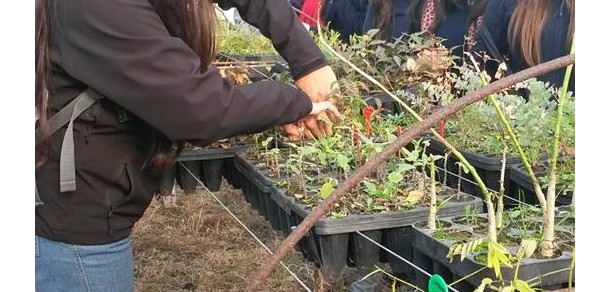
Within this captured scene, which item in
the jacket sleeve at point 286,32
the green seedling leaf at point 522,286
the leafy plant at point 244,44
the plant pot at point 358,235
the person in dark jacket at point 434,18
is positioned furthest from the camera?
the leafy plant at point 244,44

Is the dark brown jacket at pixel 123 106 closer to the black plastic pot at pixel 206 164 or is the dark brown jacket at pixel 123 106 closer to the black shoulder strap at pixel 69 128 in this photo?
the black shoulder strap at pixel 69 128

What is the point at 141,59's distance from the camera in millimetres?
1188

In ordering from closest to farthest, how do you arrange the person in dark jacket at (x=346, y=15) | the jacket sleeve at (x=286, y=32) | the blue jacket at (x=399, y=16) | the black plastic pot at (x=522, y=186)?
the jacket sleeve at (x=286, y=32) → the black plastic pot at (x=522, y=186) → the blue jacket at (x=399, y=16) → the person in dark jacket at (x=346, y=15)

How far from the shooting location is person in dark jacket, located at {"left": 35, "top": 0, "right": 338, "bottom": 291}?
1196mm

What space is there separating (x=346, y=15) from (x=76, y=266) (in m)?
4.06

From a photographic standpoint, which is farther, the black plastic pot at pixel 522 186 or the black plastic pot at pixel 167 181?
the black plastic pot at pixel 167 181

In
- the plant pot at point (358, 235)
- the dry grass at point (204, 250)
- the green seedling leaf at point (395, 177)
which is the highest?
the green seedling leaf at point (395, 177)

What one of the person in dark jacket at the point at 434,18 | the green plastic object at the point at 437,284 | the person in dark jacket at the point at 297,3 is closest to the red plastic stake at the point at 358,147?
the green plastic object at the point at 437,284

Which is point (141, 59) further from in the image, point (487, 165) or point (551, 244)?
point (487, 165)

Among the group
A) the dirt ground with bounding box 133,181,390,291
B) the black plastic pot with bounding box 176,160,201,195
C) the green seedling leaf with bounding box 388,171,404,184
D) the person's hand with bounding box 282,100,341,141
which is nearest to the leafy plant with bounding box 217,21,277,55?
the dirt ground with bounding box 133,181,390,291

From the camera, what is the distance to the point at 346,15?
5223mm

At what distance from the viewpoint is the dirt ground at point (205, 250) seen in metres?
3.31

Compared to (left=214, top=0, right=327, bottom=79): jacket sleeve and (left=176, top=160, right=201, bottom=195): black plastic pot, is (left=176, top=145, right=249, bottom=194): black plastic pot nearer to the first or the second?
(left=176, top=160, right=201, bottom=195): black plastic pot

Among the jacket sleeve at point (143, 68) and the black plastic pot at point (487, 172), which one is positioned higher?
the jacket sleeve at point (143, 68)
